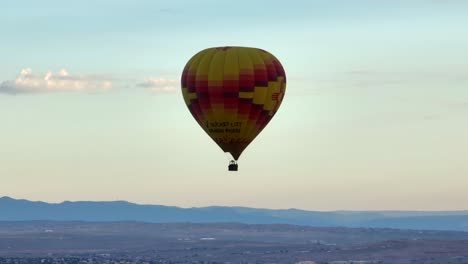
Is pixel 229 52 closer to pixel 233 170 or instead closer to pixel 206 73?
pixel 206 73

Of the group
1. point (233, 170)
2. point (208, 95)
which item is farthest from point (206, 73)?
point (233, 170)

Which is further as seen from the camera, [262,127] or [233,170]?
[262,127]

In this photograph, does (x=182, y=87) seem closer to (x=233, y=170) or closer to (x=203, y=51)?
(x=203, y=51)

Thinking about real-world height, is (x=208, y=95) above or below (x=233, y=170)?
above

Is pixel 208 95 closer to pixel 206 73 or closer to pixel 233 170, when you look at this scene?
pixel 206 73

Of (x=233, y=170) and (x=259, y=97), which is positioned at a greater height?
(x=259, y=97)

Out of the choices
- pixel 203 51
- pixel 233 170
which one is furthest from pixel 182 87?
pixel 233 170
